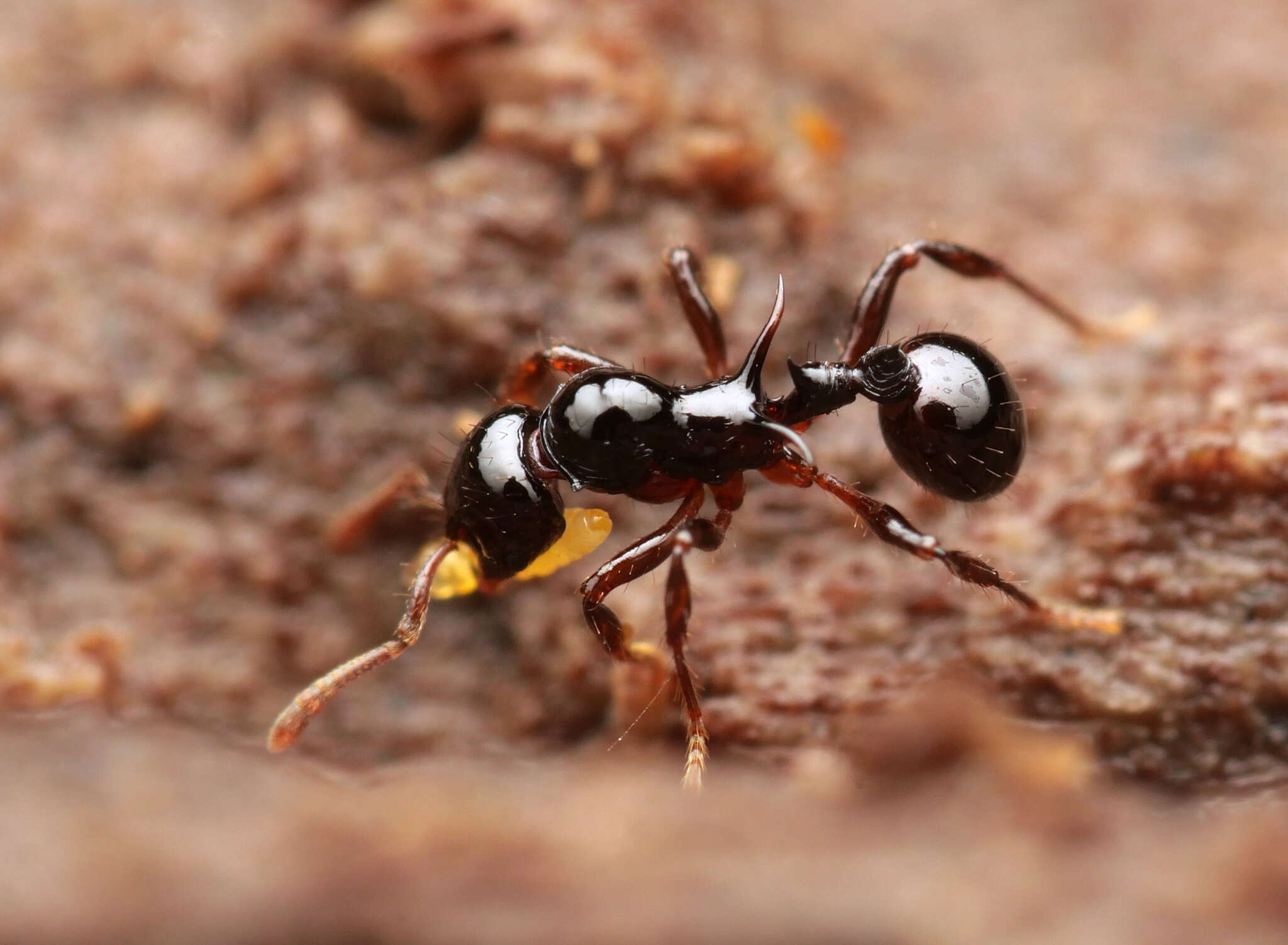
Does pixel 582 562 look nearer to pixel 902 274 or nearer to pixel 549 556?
pixel 549 556

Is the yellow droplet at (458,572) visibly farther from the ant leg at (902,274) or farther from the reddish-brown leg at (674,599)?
the ant leg at (902,274)

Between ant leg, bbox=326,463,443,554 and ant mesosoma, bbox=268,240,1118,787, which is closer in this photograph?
ant mesosoma, bbox=268,240,1118,787

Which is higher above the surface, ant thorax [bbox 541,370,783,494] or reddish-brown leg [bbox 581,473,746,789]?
ant thorax [bbox 541,370,783,494]

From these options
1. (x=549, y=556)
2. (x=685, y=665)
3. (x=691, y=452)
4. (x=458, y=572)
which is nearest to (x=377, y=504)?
(x=458, y=572)

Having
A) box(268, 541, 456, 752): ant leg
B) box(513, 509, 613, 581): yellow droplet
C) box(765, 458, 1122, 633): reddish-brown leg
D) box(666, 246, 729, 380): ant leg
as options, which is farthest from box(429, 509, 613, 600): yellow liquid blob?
box(765, 458, 1122, 633): reddish-brown leg

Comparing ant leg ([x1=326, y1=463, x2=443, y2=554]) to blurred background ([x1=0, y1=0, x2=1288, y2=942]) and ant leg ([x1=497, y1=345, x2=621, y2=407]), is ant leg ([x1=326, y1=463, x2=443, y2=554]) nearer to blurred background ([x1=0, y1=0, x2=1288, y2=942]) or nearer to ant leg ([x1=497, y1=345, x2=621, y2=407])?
blurred background ([x1=0, y1=0, x2=1288, y2=942])

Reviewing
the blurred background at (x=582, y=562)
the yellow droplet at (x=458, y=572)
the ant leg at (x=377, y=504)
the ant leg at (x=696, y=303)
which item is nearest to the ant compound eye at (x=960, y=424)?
the blurred background at (x=582, y=562)

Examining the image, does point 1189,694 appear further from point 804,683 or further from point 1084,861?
point 804,683
